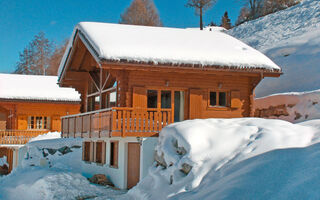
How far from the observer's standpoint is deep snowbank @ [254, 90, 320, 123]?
20.5 metres

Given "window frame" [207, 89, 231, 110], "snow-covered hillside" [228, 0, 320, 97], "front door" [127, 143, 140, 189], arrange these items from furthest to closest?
"snow-covered hillside" [228, 0, 320, 97], "window frame" [207, 89, 231, 110], "front door" [127, 143, 140, 189]

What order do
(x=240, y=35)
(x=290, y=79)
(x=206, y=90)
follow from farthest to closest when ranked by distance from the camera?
(x=240, y=35), (x=290, y=79), (x=206, y=90)

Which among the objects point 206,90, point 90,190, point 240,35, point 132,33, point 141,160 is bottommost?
point 90,190

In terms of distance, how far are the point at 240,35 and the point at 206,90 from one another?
2794 cm

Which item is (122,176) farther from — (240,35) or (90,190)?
(240,35)

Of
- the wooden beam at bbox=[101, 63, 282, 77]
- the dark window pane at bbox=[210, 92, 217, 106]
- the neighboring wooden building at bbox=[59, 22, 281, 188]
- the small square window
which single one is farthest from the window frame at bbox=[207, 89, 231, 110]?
the small square window

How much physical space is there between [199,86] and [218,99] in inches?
42.4

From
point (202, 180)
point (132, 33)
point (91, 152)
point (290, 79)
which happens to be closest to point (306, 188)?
point (202, 180)

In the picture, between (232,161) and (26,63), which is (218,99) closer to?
(232,161)

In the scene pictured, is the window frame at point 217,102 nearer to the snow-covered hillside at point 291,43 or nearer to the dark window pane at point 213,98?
the dark window pane at point 213,98

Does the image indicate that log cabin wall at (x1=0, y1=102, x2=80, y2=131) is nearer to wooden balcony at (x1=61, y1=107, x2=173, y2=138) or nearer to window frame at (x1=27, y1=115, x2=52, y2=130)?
window frame at (x1=27, y1=115, x2=52, y2=130)

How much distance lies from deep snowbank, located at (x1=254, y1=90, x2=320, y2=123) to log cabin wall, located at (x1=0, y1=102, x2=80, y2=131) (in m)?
16.6

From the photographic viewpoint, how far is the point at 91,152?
838 inches

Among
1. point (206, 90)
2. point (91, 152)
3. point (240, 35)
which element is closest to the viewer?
point (206, 90)
